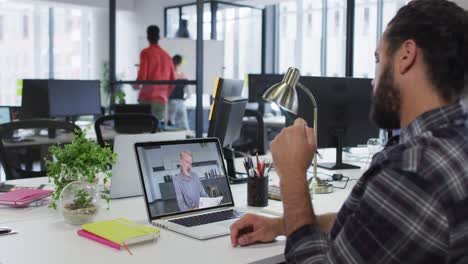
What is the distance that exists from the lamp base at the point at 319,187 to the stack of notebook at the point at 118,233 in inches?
33.1

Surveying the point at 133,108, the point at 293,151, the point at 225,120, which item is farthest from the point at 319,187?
the point at 133,108

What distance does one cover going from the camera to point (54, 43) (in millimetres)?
9406

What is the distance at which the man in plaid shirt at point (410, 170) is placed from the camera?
0.96 m

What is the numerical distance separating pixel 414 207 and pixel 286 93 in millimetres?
1116

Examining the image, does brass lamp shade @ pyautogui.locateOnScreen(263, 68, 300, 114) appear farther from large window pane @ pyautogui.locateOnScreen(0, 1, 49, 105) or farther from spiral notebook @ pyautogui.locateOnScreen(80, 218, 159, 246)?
large window pane @ pyautogui.locateOnScreen(0, 1, 49, 105)

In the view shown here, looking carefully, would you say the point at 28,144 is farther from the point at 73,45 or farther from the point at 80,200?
the point at 73,45

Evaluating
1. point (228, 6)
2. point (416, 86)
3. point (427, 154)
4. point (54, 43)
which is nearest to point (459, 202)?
point (427, 154)

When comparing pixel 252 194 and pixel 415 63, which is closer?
pixel 415 63

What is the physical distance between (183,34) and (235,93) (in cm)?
653

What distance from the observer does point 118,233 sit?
4.70 feet

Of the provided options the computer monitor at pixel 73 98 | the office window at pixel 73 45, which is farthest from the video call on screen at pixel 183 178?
the office window at pixel 73 45

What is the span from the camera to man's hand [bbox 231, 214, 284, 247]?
142cm

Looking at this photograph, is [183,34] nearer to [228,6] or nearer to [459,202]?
[228,6]

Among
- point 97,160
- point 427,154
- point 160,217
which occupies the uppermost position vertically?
point 427,154
